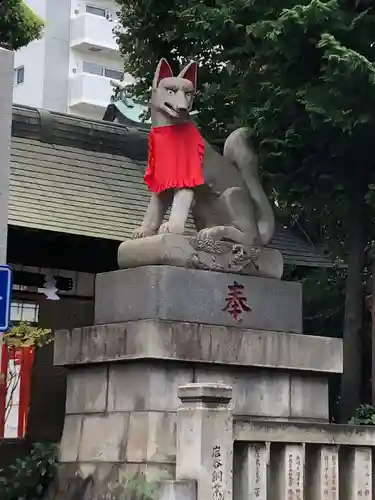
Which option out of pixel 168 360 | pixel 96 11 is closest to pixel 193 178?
pixel 168 360

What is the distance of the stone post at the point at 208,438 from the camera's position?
7109 mm

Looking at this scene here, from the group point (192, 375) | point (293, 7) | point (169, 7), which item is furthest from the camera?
point (169, 7)

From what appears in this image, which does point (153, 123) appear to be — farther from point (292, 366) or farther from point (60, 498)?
point (60, 498)

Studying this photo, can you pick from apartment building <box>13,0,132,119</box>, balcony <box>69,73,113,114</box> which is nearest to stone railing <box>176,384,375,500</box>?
apartment building <box>13,0,132,119</box>

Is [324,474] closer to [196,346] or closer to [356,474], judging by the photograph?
[356,474]

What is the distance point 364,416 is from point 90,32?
2918 centimetres

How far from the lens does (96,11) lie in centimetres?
3850

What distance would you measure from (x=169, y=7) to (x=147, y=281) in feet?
23.9

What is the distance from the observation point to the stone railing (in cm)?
713

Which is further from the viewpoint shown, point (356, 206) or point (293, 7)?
point (356, 206)

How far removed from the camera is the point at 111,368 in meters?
8.53

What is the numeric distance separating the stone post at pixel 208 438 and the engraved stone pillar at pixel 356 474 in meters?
1.36

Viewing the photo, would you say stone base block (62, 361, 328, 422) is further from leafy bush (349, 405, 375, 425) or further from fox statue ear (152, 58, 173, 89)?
fox statue ear (152, 58, 173, 89)

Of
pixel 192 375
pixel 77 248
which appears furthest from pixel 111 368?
pixel 77 248
